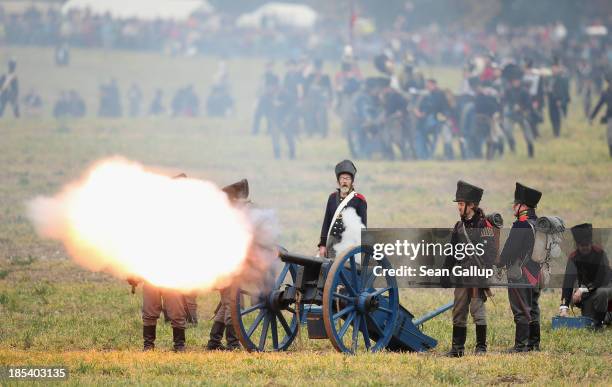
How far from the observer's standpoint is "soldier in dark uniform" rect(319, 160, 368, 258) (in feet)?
41.1

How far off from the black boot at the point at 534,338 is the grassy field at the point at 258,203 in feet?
0.50

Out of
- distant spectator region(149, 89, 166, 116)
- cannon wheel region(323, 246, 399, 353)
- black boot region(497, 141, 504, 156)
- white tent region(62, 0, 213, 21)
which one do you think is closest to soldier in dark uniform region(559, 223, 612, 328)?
cannon wheel region(323, 246, 399, 353)

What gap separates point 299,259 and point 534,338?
2532mm

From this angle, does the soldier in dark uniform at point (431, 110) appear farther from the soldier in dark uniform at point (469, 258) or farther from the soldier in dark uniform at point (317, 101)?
the soldier in dark uniform at point (469, 258)

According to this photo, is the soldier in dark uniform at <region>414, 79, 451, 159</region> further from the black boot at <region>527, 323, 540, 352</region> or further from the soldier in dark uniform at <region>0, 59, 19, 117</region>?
the black boot at <region>527, 323, 540, 352</region>

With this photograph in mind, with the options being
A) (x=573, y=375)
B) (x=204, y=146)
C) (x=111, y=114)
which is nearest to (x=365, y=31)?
(x=111, y=114)

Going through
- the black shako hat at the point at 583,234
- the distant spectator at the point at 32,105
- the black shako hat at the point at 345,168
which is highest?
the distant spectator at the point at 32,105

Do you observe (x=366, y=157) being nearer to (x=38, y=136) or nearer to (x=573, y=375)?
(x=38, y=136)

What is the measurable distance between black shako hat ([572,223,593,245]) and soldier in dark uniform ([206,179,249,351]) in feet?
11.1

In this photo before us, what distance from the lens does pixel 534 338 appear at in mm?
12562

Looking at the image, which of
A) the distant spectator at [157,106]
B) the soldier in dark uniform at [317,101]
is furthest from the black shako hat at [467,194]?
the distant spectator at [157,106]

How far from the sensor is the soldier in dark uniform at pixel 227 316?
12375 millimetres

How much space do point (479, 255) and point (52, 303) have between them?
561cm

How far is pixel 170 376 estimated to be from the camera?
1073cm
